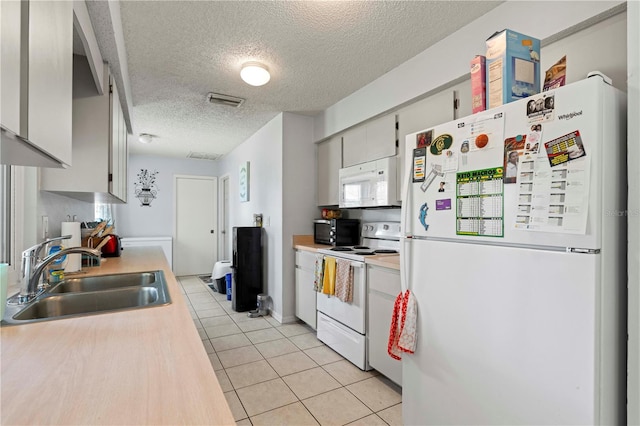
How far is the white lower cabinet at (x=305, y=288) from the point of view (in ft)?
10.6

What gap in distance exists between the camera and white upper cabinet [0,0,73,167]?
570 millimetres

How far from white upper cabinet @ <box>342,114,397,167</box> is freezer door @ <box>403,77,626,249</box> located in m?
1.19

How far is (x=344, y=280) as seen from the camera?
262cm

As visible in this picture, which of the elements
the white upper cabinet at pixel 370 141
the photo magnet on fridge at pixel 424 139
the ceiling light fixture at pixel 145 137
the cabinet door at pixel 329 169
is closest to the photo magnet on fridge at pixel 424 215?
the photo magnet on fridge at pixel 424 139

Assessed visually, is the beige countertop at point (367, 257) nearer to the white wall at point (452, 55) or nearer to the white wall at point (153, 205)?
the white wall at point (452, 55)

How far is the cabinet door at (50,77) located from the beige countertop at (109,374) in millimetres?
527

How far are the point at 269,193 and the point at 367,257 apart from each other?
187 centimetres

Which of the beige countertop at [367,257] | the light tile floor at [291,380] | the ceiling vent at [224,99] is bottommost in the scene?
the light tile floor at [291,380]

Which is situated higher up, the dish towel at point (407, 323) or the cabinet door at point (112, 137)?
the cabinet door at point (112, 137)

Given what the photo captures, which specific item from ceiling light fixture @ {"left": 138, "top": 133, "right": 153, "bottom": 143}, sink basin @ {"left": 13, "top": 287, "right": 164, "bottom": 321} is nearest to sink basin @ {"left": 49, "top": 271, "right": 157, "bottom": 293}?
sink basin @ {"left": 13, "top": 287, "right": 164, "bottom": 321}

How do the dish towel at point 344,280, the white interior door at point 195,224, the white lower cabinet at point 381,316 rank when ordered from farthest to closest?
the white interior door at point 195,224 < the dish towel at point 344,280 < the white lower cabinet at point 381,316

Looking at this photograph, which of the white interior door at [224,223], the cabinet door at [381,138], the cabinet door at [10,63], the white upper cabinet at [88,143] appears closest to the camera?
the cabinet door at [10,63]

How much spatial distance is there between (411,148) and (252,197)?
319 cm

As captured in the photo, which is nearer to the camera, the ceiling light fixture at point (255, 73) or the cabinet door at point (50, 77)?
the cabinet door at point (50, 77)
